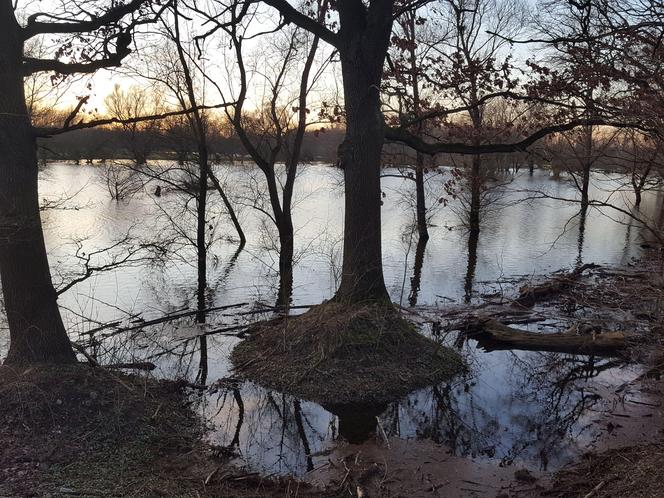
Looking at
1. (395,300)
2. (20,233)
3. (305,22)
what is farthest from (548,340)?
(20,233)

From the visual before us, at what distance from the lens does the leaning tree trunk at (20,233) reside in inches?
243

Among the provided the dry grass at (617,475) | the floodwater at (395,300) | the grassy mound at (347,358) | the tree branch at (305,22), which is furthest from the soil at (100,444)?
the tree branch at (305,22)

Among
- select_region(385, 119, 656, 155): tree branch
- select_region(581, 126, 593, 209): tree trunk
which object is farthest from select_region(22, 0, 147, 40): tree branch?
select_region(581, 126, 593, 209): tree trunk

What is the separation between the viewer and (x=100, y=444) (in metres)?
5.62

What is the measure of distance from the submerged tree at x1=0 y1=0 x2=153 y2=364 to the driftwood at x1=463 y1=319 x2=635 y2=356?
675 cm

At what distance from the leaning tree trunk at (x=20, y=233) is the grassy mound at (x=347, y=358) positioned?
287 centimetres

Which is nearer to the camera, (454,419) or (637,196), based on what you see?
(454,419)

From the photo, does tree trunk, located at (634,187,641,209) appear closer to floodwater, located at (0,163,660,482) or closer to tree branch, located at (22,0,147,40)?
floodwater, located at (0,163,660,482)

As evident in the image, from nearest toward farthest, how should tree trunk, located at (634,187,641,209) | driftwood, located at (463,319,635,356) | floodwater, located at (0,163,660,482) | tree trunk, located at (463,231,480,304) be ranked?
1. floodwater, located at (0,163,660,482)
2. tree trunk, located at (634,187,641,209)
3. driftwood, located at (463,319,635,356)
4. tree trunk, located at (463,231,480,304)

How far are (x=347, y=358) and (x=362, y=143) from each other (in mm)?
3309

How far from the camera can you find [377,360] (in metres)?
8.40

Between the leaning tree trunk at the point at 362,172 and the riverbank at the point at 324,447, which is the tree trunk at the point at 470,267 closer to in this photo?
the leaning tree trunk at the point at 362,172

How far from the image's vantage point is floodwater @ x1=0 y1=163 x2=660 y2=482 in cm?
666

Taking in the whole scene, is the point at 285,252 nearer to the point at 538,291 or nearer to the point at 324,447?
the point at 538,291
